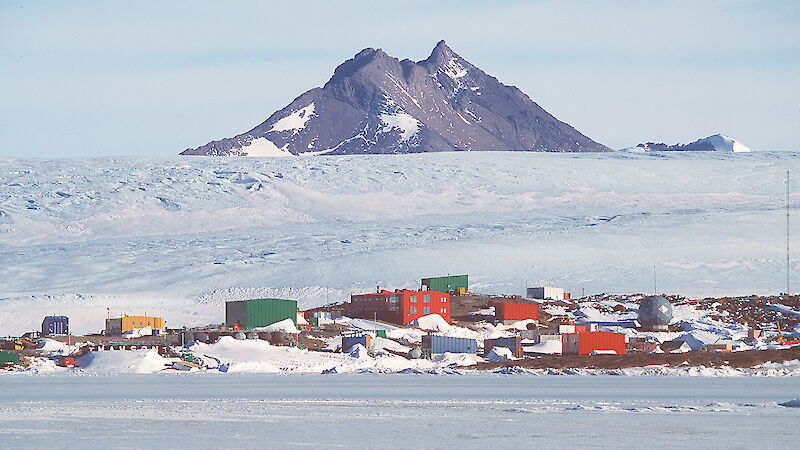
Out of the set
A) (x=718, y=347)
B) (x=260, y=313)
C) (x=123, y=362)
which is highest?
(x=260, y=313)

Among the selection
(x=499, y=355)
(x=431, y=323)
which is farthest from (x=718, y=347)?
(x=431, y=323)

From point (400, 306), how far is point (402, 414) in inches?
1852

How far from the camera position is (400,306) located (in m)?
74.6

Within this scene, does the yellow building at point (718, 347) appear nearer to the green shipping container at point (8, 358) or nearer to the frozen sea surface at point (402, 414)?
the frozen sea surface at point (402, 414)

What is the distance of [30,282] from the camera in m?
91.6

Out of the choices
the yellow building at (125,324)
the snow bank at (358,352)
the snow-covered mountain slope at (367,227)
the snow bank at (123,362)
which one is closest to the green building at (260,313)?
the yellow building at (125,324)

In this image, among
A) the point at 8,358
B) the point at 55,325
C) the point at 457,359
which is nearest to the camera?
the point at 8,358

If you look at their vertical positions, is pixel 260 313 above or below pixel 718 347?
above

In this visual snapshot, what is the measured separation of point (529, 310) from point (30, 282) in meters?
37.3

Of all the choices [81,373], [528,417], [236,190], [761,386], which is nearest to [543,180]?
[236,190]

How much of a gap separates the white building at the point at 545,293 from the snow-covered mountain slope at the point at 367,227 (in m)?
3.73

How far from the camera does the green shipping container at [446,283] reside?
85062 mm

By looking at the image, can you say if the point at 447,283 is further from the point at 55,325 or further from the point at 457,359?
the point at 457,359

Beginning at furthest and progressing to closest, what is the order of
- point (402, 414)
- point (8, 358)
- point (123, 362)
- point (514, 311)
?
point (514, 311) < point (8, 358) < point (123, 362) < point (402, 414)
